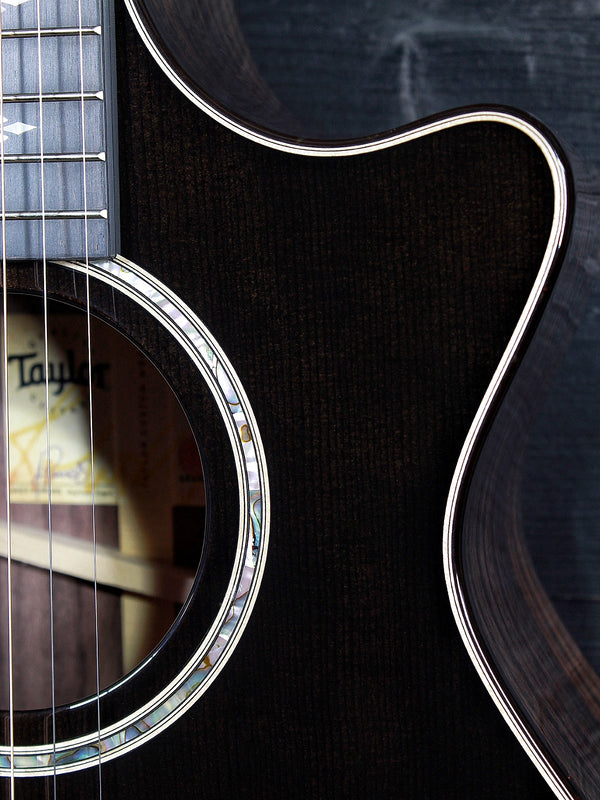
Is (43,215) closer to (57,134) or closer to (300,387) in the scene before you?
(57,134)

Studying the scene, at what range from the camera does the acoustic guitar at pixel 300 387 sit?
0.43 metres

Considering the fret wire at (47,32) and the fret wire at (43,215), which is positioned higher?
the fret wire at (47,32)

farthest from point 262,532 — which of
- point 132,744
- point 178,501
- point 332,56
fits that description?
point 332,56

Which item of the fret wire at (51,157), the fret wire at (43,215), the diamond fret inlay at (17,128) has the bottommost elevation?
the fret wire at (43,215)

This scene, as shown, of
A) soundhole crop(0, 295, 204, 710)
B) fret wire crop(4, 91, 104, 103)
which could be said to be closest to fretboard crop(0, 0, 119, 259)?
fret wire crop(4, 91, 104, 103)

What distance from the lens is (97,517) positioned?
67cm

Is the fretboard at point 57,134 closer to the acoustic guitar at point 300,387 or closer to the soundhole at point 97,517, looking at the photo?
the acoustic guitar at point 300,387

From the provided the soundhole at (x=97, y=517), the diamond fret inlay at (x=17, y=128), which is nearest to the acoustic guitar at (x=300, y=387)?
the diamond fret inlay at (x=17, y=128)

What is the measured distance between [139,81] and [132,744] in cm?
40

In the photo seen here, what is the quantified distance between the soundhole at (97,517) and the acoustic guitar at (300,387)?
0.71ft

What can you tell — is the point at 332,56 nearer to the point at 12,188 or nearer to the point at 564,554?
the point at 12,188

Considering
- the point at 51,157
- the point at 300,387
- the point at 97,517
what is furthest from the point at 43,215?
the point at 97,517

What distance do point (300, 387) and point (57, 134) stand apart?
21 centimetres

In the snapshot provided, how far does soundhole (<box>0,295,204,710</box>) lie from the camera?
658mm
